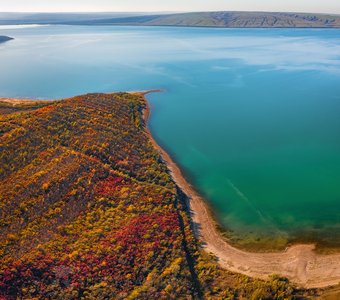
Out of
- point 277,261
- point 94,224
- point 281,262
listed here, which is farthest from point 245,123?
point 94,224

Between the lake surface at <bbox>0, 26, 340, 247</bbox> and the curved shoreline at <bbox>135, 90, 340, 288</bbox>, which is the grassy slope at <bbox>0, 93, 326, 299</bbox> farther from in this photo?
the lake surface at <bbox>0, 26, 340, 247</bbox>

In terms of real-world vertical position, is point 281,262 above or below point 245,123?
below

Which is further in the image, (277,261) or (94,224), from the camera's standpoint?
(94,224)

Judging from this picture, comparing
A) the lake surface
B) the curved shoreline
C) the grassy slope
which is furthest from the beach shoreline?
the lake surface

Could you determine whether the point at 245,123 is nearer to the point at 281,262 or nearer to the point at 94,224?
the point at 281,262

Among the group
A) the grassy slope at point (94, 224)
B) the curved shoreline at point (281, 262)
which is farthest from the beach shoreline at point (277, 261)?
the grassy slope at point (94, 224)

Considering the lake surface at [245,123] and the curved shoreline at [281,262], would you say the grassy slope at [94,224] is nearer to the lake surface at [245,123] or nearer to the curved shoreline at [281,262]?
the curved shoreline at [281,262]

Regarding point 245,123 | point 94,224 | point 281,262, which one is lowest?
point 281,262
